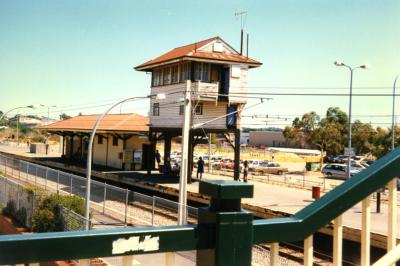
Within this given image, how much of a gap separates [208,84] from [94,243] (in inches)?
1070

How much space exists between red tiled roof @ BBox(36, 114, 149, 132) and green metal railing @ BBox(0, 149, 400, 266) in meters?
33.7

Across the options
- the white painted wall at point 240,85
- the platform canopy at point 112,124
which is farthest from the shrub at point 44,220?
the platform canopy at point 112,124

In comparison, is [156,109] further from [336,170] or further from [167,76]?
[336,170]

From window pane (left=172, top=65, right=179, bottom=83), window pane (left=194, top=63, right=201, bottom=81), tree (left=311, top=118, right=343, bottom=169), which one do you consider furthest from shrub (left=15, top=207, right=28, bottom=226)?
tree (left=311, top=118, right=343, bottom=169)

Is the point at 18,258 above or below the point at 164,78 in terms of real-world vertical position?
below

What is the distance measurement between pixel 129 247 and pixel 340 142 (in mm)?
57978

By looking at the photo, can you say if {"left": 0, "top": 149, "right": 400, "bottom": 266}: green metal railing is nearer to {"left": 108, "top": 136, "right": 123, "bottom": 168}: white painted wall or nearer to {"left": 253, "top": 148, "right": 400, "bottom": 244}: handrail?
{"left": 253, "top": 148, "right": 400, "bottom": 244}: handrail

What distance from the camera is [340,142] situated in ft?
186

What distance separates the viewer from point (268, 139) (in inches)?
5187

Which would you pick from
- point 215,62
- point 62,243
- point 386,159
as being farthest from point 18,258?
point 215,62

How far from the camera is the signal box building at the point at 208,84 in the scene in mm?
28578

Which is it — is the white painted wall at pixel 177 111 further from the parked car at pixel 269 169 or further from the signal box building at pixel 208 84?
the parked car at pixel 269 169

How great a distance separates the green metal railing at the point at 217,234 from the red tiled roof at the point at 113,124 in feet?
111

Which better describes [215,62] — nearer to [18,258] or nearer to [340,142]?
[18,258]
